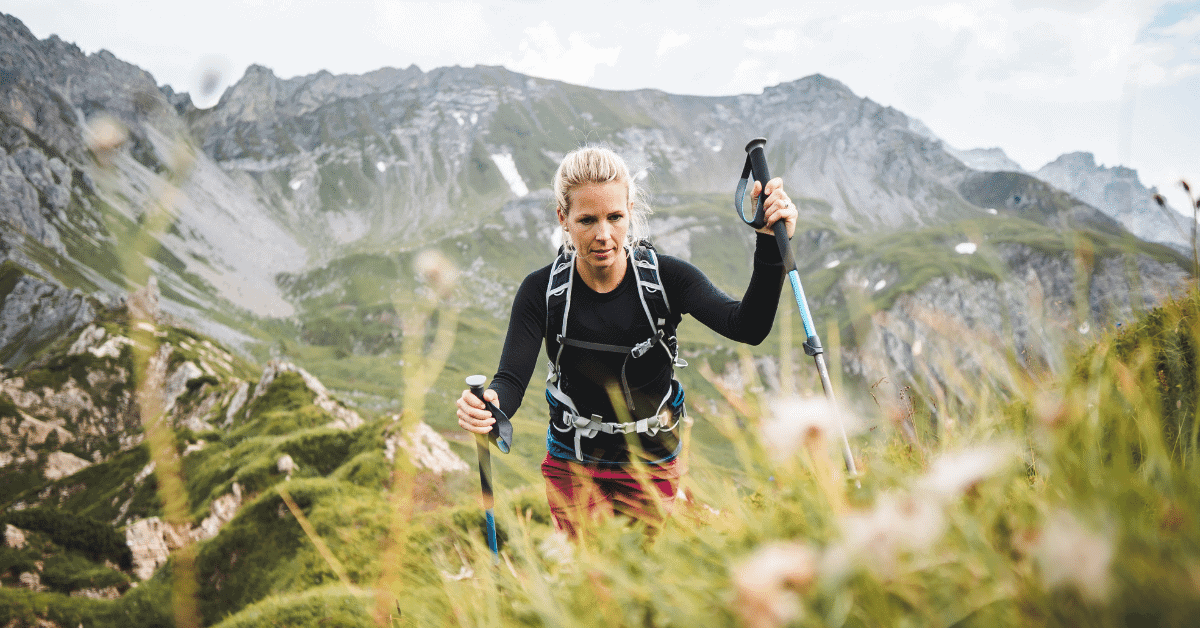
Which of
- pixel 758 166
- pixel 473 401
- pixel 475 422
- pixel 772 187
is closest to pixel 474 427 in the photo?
pixel 475 422

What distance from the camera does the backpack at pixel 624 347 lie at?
4.68 m

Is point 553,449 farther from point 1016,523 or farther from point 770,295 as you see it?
point 1016,523

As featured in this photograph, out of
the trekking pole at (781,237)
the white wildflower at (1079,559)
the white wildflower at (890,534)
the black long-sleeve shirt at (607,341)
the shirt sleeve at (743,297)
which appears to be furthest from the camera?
the black long-sleeve shirt at (607,341)

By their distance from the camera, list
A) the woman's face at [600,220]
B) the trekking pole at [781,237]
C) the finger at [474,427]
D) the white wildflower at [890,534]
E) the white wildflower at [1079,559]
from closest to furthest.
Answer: the white wildflower at [1079,559] → the white wildflower at [890,534] → the trekking pole at [781,237] → the finger at [474,427] → the woman's face at [600,220]

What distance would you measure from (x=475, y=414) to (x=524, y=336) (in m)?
1.18

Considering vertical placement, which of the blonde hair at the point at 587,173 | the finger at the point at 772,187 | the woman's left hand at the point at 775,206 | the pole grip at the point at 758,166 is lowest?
the woman's left hand at the point at 775,206

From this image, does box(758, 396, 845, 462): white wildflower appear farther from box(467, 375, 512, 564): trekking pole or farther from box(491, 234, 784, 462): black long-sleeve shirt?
box(491, 234, 784, 462): black long-sleeve shirt

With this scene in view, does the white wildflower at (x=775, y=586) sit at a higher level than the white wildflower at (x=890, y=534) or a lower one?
lower

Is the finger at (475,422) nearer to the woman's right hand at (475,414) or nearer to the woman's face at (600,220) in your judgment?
the woman's right hand at (475,414)

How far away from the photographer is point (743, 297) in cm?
451

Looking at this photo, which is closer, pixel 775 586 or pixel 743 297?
pixel 775 586

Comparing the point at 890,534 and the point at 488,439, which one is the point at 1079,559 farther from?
the point at 488,439

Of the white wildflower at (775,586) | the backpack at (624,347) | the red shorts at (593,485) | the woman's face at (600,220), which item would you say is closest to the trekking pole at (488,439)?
the red shorts at (593,485)

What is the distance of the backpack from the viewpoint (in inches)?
184
